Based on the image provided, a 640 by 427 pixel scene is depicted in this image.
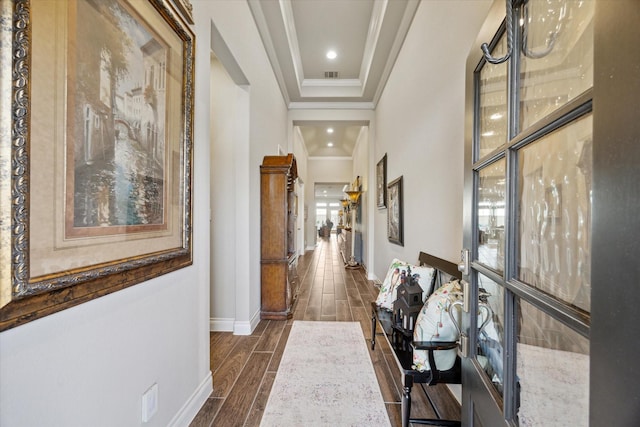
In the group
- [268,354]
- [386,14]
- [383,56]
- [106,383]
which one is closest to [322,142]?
[383,56]

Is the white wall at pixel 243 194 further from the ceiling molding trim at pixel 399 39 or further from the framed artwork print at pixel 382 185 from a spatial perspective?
the framed artwork print at pixel 382 185

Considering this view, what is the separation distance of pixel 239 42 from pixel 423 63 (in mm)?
1714

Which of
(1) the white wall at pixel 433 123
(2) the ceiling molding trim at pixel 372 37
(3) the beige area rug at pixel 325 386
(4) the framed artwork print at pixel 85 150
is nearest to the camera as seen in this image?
(4) the framed artwork print at pixel 85 150

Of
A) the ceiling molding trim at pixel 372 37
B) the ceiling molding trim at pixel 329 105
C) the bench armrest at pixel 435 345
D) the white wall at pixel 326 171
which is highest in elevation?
the ceiling molding trim at pixel 372 37

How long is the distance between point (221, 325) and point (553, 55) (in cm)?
330

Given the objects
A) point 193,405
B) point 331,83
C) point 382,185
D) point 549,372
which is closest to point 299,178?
point 331,83

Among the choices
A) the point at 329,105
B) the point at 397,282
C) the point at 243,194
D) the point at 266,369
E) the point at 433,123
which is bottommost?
the point at 266,369

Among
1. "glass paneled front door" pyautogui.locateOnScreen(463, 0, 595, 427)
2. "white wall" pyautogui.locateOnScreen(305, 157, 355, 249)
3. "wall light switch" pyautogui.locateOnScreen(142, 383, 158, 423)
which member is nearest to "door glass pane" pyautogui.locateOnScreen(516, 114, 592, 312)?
"glass paneled front door" pyautogui.locateOnScreen(463, 0, 595, 427)

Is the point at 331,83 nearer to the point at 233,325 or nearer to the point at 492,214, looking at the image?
the point at 233,325

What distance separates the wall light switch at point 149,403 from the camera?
1.28 meters

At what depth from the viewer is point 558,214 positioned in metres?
0.67

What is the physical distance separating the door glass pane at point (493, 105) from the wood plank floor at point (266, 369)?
167 cm

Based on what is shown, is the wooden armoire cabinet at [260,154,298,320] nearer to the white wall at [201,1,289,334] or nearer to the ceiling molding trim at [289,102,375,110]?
the white wall at [201,1,289,334]


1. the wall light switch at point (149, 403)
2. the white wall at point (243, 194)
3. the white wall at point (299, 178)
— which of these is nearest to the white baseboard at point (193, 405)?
the wall light switch at point (149, 403)
